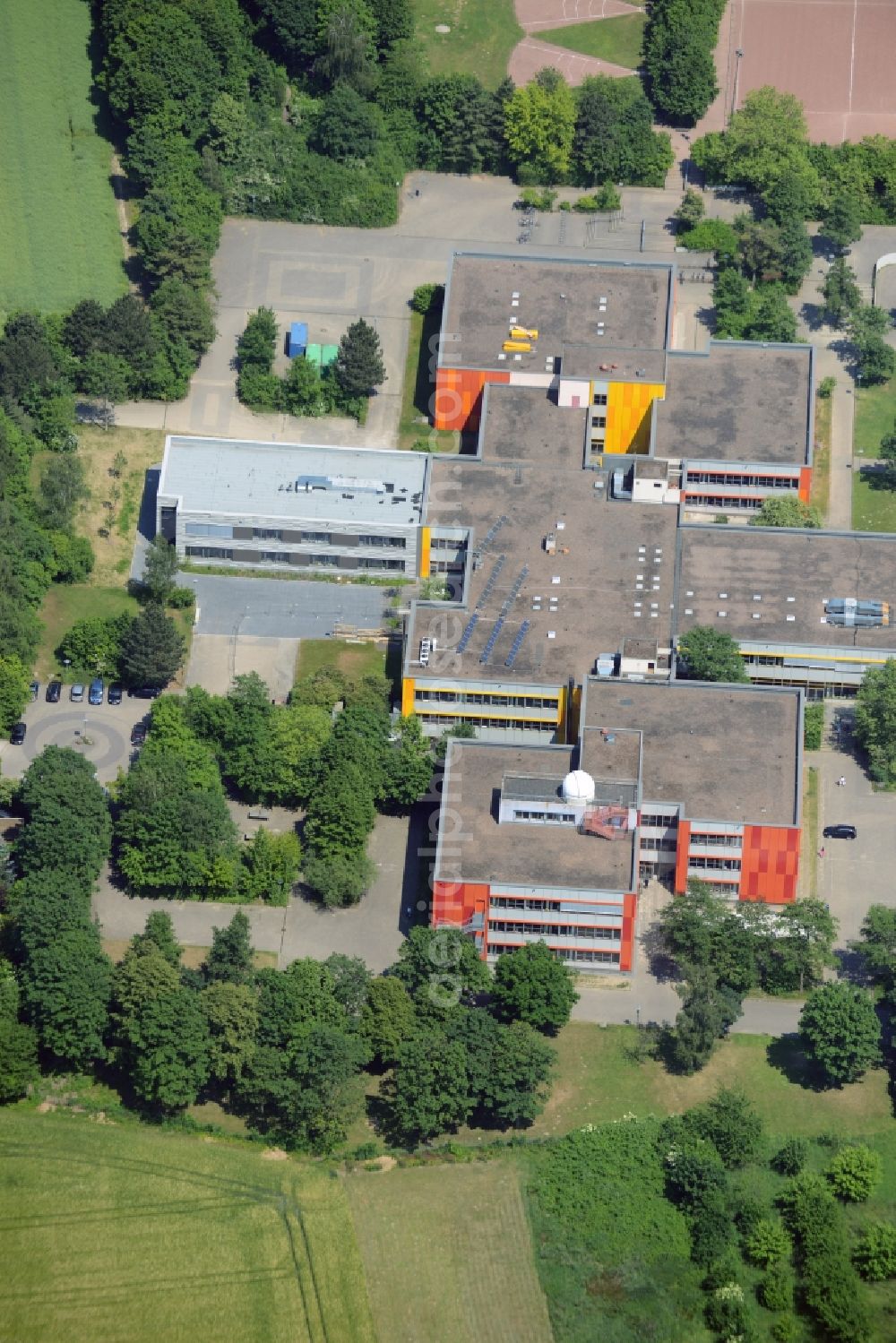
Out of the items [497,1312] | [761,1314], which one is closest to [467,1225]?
[497,1312]

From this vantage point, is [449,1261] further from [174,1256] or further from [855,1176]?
[855,1176]

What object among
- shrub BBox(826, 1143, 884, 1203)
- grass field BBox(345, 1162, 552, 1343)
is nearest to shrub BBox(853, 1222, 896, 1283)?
shrub BBox(826, 1143, 884, 1203)

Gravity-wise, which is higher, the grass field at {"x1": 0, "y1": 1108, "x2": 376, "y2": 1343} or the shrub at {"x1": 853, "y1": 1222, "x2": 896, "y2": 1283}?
the shrub at {"x1": 853, "y1": 1222, "x2": 896, "y2": 1283}

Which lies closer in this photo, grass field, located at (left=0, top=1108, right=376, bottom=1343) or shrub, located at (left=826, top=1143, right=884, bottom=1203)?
grass field, located at (left=0, top=1108, right=376, bottom=1343)

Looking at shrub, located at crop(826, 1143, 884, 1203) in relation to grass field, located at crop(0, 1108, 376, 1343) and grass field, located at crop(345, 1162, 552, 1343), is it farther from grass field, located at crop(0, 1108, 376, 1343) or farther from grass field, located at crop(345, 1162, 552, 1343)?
grass field, located at crop(0, 1108, 376, 1343)

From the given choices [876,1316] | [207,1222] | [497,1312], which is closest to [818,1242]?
[876,1316]

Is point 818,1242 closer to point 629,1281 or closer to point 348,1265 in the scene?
point 629,1281
